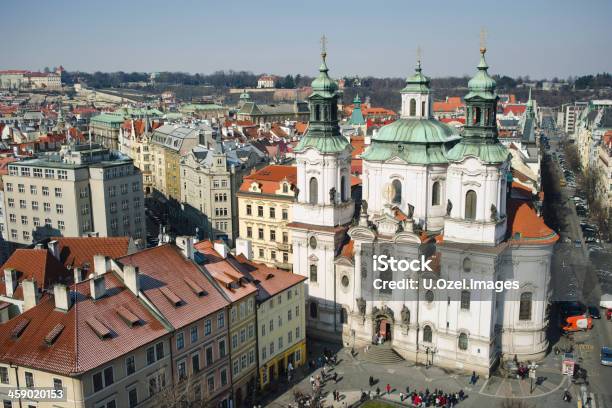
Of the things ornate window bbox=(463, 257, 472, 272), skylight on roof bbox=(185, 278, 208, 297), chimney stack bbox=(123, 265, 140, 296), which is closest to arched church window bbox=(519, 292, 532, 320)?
ornate window bbox=(463, 257, 472, 272)

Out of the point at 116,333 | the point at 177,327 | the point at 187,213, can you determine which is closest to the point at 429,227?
the point at 177,327

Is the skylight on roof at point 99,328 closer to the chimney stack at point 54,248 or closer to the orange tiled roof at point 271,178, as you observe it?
the chimney stack at point 54,248

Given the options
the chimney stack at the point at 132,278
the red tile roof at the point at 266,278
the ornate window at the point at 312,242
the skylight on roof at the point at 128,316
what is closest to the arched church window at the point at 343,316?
the ornate window at the point at 312,242

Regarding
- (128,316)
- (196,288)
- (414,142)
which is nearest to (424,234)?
(414,142)

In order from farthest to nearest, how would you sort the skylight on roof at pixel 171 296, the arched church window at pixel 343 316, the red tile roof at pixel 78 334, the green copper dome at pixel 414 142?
1. the arched church window at pixel 343 316
2. the green copper dome at pixel 414 142
3. the skylight on roof at pixel 171 296
4. the red tile roof at pixel 78 334

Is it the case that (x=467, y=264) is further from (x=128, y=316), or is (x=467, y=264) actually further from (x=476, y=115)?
(x=128, y=316)

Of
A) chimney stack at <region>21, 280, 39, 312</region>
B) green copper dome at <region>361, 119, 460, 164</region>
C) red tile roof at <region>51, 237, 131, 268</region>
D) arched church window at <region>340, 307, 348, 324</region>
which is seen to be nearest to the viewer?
chimney stack at <region>21, 280, 39, 312</region>

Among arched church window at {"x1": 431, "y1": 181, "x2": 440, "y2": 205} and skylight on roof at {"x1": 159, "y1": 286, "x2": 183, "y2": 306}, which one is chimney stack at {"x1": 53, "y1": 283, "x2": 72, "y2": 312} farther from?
arched church window at {"x1": 431, "y1": 181, "x2": 440, "y2": 205}
